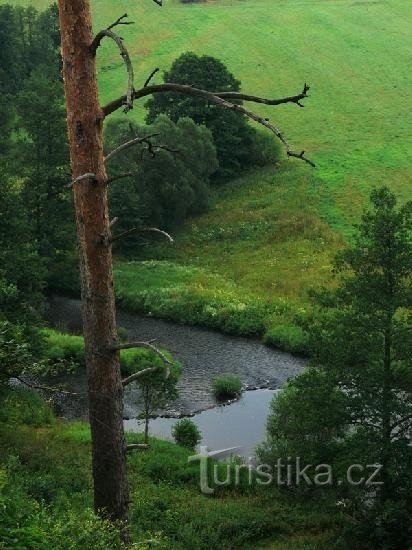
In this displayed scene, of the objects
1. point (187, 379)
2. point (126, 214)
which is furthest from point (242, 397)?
point (126, 214)

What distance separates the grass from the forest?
0.28ft

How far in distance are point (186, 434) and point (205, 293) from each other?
16.5m

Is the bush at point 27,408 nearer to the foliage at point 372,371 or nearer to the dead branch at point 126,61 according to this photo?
the foliage at point 372,371

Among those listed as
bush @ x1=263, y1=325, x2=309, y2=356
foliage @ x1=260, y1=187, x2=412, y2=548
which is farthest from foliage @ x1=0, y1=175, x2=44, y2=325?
bush @ x1=263, y1=325, x2=309, y2=356

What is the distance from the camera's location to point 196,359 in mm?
33344

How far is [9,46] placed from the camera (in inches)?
2699

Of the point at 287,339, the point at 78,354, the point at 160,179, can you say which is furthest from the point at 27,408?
the point at 160,179

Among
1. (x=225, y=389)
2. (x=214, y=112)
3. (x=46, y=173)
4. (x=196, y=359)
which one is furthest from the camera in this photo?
(x=214, y=112)

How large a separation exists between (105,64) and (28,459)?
68052 millimetres

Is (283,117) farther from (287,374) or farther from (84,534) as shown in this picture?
(84,534)

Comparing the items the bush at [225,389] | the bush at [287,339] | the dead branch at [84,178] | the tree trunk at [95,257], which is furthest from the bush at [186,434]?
the dead branch at [84,178]

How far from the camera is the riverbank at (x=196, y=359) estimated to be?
29.0m

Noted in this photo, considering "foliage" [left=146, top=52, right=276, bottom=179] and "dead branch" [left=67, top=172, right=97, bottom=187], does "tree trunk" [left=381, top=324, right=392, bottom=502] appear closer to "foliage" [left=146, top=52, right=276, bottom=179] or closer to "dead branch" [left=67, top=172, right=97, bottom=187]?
"dead branch" [left=67, top=172, right=97, bottom=187]

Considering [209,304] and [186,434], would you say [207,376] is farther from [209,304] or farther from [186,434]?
[209,304]
